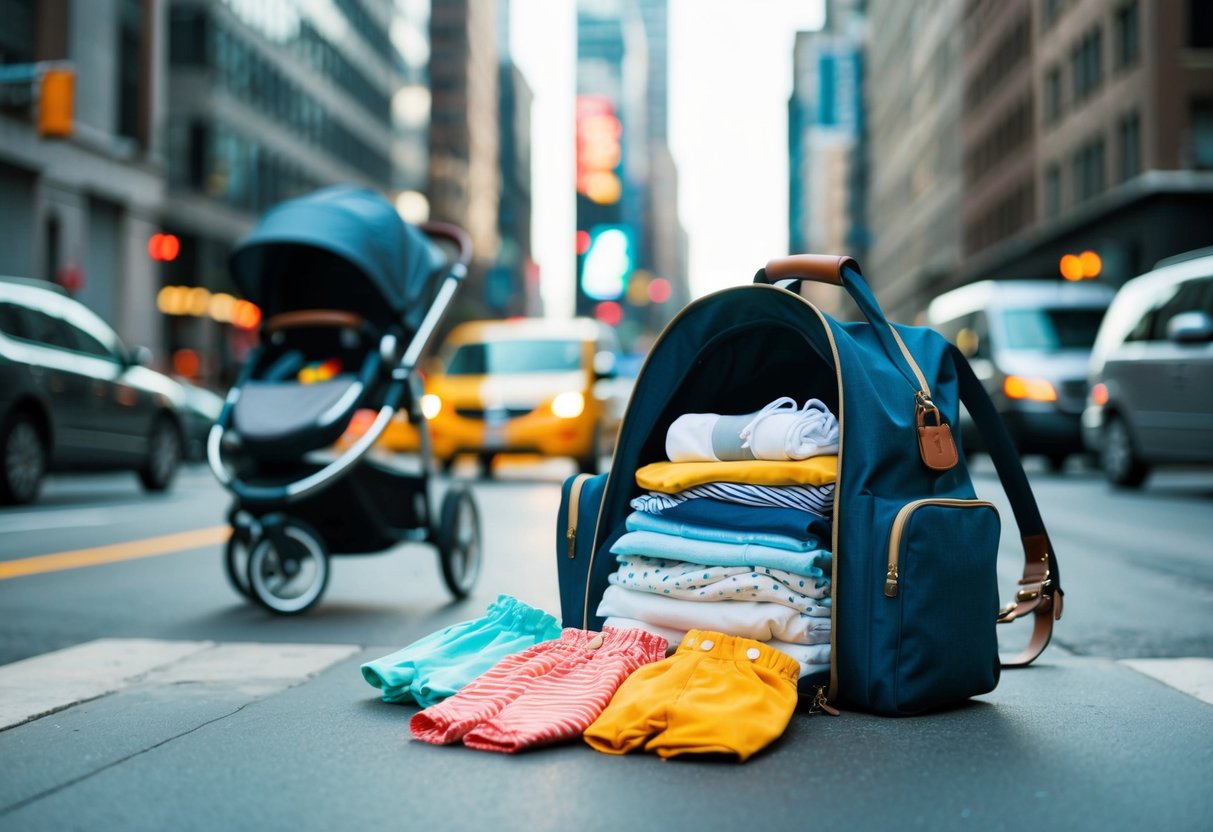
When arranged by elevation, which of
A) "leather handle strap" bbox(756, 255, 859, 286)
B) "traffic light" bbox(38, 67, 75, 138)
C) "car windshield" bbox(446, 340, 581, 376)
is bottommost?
"leather handle strap" bbox(756, 255, 859, 286)

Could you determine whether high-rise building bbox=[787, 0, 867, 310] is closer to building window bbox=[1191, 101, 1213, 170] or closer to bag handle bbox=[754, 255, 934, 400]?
building window bbox=[1191, 101, 1213, 170]

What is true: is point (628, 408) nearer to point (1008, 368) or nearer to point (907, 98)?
point (1008, 368)

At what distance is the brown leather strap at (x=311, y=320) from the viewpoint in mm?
6805

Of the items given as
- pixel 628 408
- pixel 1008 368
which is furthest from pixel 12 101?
pixel 628 408

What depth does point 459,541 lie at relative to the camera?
675 centimetres

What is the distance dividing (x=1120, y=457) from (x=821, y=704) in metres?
11.6

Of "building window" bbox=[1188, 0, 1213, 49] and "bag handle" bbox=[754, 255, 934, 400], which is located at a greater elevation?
"building window" bbox=[1188, 0, 1213, 49]

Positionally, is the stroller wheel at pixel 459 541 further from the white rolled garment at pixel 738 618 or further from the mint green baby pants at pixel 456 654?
the white rolled garment at pixel 738 618

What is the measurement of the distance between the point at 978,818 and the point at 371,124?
70909 mm

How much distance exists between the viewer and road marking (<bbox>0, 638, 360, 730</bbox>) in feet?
14.1

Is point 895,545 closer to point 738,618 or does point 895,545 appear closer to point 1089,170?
point 738,618

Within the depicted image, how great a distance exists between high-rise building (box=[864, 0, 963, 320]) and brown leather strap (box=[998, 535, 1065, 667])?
5686 centimetres

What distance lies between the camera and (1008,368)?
58.3ft

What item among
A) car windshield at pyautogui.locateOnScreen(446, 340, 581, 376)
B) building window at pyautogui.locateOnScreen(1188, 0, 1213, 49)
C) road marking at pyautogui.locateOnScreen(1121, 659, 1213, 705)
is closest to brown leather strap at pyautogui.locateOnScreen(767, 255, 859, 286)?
road marking at pyautogui.locateOnScreen(1121, 659, 1213, 705)
